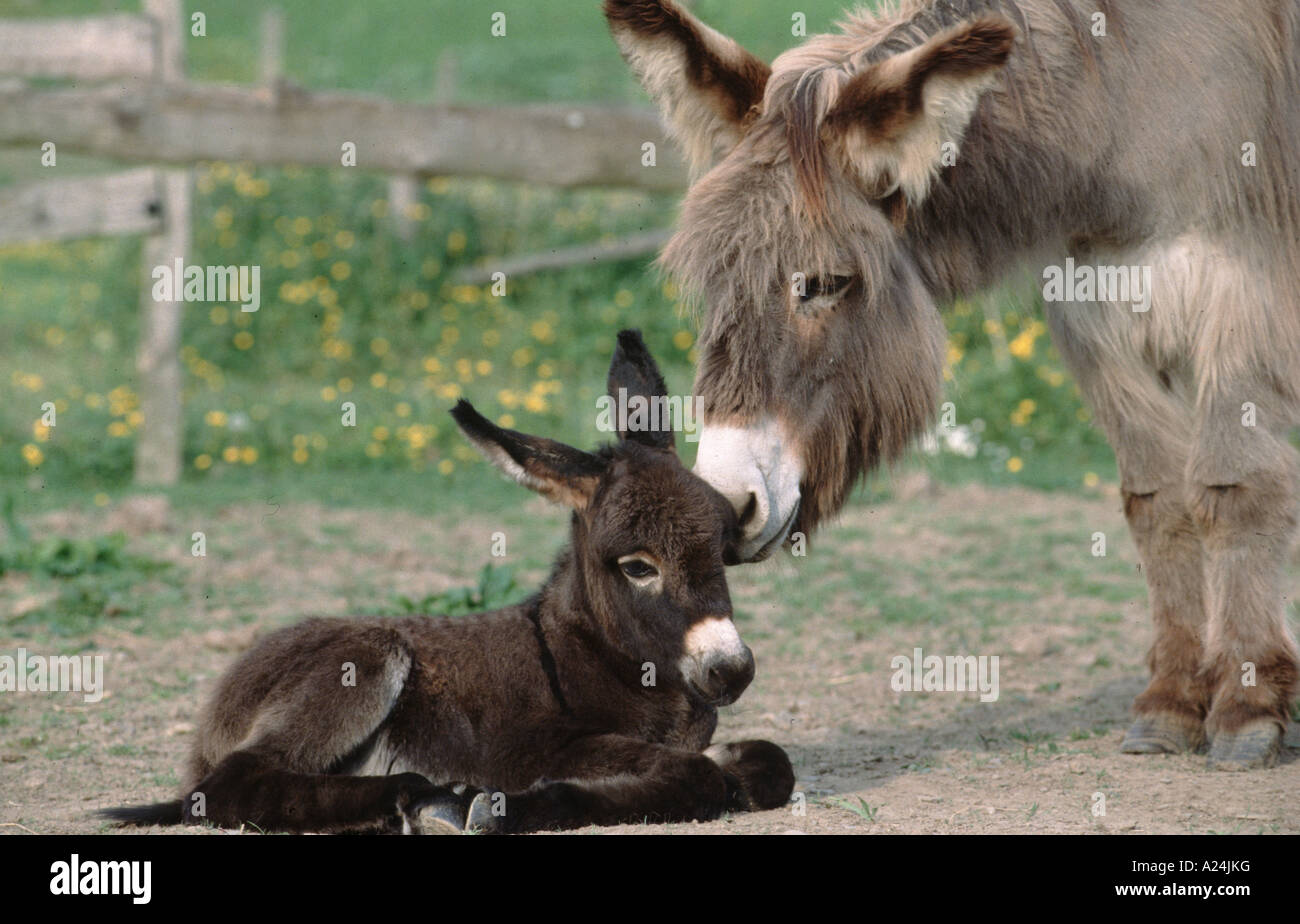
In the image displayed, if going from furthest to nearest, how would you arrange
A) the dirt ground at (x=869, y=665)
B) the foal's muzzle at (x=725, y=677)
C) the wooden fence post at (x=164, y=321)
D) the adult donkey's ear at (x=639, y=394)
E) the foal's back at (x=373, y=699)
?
1. the wooden fence post at (x=164, y=321)
2. the adult donkey's ear at (x=639, y=394)
3. the dirt ground at (x=869, y=665)
4. the foal's back at (x=373, y=699)
5. the foal's muzzle at (x=725, y=677)

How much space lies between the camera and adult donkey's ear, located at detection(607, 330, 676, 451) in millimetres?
4488

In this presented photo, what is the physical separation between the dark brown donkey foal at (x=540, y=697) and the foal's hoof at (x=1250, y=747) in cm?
150

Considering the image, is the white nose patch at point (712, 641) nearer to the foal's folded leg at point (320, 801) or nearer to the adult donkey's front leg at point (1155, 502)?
the foal's folded leg at point (320, 801)

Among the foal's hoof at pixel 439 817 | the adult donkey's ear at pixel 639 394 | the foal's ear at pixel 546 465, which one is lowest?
the foal's hoof at pixel 439 817

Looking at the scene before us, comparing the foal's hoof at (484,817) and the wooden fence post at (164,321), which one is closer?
the foal's hoof at (484,817)

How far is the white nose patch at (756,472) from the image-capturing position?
13.1 ft

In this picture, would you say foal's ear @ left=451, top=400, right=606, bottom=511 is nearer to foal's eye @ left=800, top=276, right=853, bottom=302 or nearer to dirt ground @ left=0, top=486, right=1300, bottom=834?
foal's eye @ left=800, top=276, right=853, bottom=302

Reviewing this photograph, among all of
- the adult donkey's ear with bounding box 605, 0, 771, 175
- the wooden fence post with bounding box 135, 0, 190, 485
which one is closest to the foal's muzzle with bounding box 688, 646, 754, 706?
the adult donkey's ear with bounding box 605, 0, 771, 175

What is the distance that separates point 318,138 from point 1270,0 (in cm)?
614

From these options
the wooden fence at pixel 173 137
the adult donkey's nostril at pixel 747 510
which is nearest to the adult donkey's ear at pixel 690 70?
the adult donkey's nostril at pixel 747 510

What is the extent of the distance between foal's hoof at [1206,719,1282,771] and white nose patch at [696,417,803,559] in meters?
1.77

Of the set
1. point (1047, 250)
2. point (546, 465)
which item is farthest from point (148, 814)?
point (1047, 250)

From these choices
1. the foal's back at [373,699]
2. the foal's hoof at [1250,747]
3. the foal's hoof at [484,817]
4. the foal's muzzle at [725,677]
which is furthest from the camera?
the foal's hoof at [1250,747]

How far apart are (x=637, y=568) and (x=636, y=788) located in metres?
0.61
